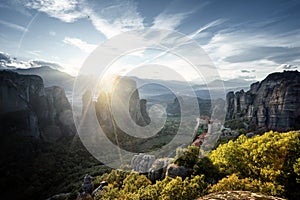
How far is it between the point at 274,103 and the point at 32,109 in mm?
106553

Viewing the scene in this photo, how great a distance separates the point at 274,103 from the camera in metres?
83.1

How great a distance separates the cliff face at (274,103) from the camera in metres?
74.2

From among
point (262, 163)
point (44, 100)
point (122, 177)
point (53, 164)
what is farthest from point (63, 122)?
point (262, 163)

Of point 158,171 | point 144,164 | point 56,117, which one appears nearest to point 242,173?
point 158,171

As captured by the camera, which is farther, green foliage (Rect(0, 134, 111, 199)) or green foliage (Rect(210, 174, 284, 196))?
green foliage (Rect(0, 134, 111, 199))

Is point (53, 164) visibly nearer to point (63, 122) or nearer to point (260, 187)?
point (63, 122)

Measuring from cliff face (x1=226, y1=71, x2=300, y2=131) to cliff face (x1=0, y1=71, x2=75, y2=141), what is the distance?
90.9 m

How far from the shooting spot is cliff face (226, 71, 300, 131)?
2921 inches

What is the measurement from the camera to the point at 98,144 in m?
93.8

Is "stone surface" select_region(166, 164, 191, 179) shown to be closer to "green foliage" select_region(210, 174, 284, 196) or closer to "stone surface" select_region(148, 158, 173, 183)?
"stone surface" select_region(148, 158, 173, 183)

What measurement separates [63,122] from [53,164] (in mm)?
41617

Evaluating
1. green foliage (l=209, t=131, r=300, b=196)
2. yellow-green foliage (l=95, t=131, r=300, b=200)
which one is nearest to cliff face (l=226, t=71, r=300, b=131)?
yellow-green foliage (l=95, t=131, r=300, b=200)

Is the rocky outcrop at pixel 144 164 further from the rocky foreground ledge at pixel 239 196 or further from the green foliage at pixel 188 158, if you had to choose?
the rocky foreground ledge at pixel 239 196

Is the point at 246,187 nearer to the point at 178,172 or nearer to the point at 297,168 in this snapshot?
the point at 297,168
